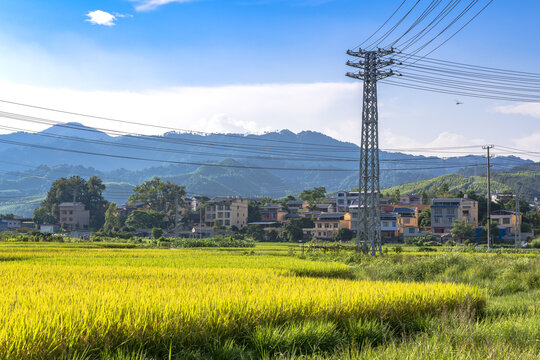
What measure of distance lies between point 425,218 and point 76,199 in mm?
67599

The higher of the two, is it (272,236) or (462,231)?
(462,231)

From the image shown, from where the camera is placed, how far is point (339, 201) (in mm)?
104688

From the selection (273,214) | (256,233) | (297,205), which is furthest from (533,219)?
(297,205)

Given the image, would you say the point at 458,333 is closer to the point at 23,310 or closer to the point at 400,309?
the point at 400,309

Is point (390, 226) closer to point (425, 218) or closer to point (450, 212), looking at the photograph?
point (425, 218)

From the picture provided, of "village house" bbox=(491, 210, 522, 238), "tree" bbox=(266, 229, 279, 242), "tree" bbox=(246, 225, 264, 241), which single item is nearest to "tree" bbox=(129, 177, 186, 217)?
"tree" bbox=(246, 225, 264, 241)

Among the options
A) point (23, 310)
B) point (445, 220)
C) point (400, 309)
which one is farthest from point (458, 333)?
point (445, 220)

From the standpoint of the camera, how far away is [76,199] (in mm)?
94625

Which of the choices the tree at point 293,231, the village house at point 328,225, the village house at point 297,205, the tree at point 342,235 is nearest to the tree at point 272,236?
the tree at point 293,231

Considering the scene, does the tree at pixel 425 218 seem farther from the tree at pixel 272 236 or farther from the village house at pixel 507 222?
the tree at pixel 272 236

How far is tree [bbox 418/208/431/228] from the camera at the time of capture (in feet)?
252

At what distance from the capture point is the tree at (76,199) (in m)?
91.8

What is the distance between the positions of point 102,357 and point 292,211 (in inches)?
3758

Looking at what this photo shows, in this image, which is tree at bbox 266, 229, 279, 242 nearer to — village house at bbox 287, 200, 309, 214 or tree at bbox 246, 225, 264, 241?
tree at bbox 246, 225, 264, 241
